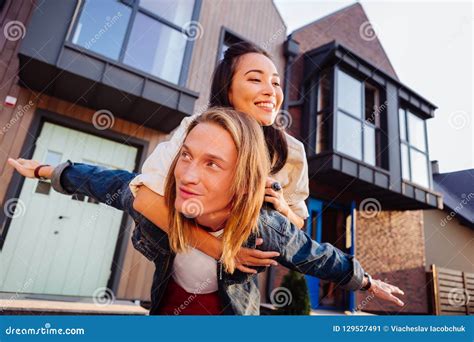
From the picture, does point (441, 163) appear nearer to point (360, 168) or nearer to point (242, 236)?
point (242, 236)

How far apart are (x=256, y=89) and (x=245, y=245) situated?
0.38m

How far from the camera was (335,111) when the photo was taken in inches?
124

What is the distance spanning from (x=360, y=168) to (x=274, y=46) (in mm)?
1645

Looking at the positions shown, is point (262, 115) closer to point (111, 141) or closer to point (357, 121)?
point (111, 141)

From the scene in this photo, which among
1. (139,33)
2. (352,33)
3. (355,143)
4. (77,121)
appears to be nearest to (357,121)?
(355,143)

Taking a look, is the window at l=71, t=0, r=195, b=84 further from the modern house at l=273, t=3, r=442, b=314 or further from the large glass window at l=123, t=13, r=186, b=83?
the modern house at l=273, t=3, r=442, b=314

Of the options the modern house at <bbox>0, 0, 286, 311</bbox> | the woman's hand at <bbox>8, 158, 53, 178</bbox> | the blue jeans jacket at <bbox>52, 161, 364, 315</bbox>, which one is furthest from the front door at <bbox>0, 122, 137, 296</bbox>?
the blue jeans jacket at <bbox>52, 161, 364, 315</bbox>

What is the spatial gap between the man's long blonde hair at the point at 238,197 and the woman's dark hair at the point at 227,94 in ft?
0.48

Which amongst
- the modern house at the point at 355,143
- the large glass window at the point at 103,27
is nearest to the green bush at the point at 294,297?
the modern house at the point at 355,143

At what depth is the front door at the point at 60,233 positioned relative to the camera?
144cm

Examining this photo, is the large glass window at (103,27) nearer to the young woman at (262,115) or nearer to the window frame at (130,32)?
the window frame at (130,32)

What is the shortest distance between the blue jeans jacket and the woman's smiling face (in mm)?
256
